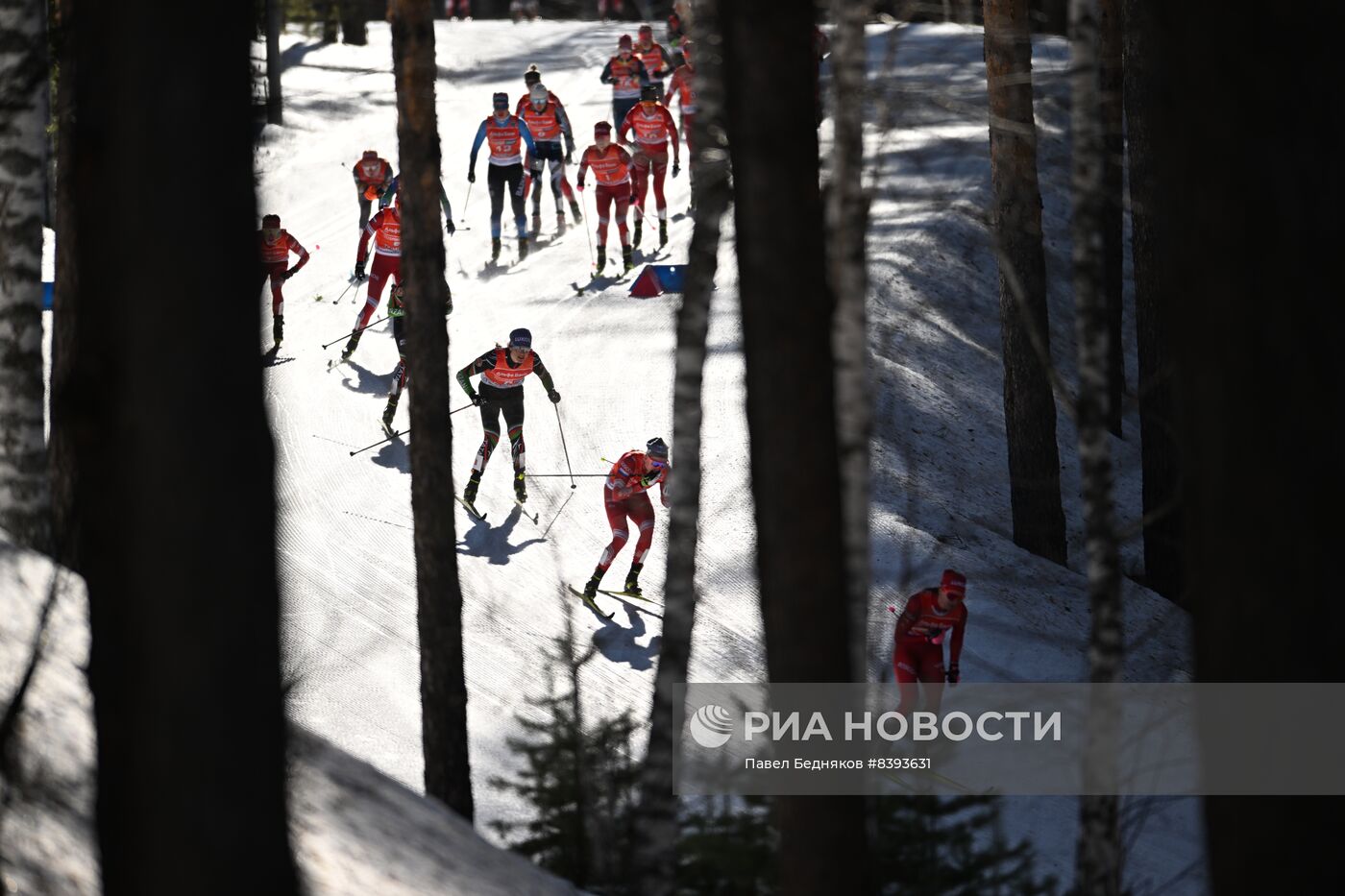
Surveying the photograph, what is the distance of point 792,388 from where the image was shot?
19.4 feet

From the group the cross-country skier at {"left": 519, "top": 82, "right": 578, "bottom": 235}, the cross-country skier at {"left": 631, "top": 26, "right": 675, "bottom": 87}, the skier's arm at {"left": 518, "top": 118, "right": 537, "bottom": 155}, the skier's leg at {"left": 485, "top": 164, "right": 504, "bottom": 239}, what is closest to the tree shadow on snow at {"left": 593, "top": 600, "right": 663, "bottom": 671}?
the skier's leg at {"left": 485, "top": 164, "right": 504, "bottom": 239}

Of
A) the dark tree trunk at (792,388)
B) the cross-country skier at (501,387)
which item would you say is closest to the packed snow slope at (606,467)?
the cross-country skier at (501,387)

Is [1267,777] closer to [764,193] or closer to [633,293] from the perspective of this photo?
[764,193]

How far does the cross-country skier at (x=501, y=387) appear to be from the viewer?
1580cm

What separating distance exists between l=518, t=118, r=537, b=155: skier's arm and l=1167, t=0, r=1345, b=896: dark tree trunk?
64.4 ft

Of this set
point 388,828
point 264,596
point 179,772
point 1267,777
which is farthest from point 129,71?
point 388,828

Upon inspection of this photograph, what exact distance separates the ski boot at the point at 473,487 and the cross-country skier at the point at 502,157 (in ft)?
25.2

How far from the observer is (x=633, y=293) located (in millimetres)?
21875

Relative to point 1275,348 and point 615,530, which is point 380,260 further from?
point 1275,348

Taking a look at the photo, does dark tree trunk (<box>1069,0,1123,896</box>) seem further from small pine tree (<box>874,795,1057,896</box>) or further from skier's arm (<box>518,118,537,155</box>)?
skier's arm (<box>518,118,537,155</box>)

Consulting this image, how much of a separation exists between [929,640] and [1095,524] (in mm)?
5002

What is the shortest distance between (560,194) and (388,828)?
19.1 m

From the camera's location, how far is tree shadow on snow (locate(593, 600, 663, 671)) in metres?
13.6

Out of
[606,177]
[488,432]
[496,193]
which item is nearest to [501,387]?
[488,432]
